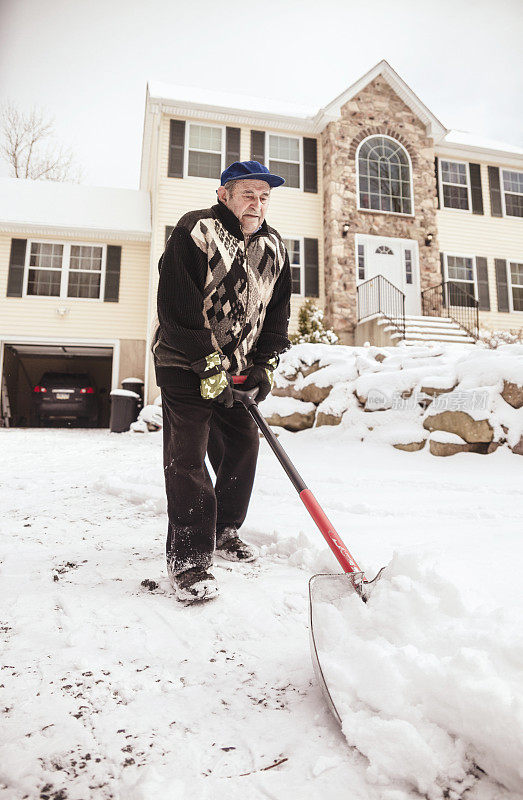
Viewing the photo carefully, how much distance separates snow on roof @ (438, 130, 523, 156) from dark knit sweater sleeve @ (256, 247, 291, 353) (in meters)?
13.7

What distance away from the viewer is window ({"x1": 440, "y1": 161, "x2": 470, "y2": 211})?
13.9 metres

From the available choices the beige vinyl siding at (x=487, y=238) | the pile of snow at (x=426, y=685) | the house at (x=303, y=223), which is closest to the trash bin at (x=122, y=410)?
the house at (x=303, y=223)

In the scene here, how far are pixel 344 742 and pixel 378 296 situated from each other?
1194 cm

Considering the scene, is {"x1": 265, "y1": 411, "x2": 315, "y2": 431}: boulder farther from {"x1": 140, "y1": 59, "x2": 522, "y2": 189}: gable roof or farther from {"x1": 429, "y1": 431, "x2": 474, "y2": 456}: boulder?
{"x1": 140, "y1": 59, "x2": 522, "y2": 189}: gable roof

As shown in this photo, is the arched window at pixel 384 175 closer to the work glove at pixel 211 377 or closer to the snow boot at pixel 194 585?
the work glove at pixel 211 377

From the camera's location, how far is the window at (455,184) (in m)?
A: 13.9

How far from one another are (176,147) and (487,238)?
8882mm

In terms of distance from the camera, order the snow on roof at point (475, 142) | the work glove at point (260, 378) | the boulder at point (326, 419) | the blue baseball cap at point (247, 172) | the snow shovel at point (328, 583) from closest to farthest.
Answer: the snow shovel at point (328, 583)
the blue baseball cap at point (247, 172)
the work glove at point (260, 378)
the boulder at point (326, 419)
the snow on roof at point (475, 142)

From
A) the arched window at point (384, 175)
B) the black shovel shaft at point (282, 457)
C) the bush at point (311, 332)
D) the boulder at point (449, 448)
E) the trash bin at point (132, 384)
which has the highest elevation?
the arched window at point (384, 175)

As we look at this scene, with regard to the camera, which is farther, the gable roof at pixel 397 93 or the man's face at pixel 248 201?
the gable roof at pixel 397 93

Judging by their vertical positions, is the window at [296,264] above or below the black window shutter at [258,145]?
below

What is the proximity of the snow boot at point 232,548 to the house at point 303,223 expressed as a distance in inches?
394

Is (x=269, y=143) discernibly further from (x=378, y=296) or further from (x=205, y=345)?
(x=205, y=345)

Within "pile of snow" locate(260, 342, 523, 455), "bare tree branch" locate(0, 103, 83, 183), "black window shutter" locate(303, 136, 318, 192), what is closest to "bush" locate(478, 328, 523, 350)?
Result: "pile of snow" locate(260, 342, 523, 455)
